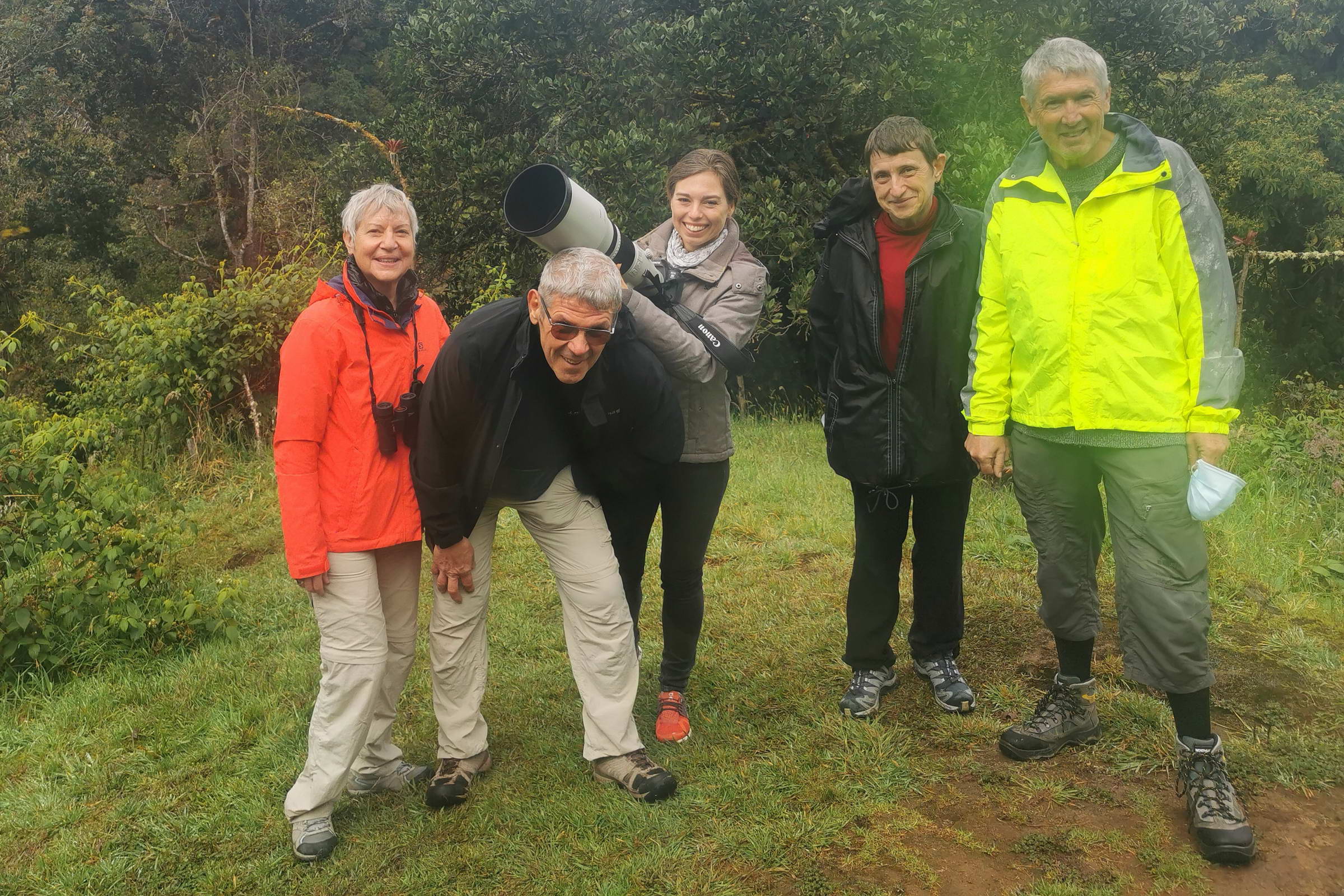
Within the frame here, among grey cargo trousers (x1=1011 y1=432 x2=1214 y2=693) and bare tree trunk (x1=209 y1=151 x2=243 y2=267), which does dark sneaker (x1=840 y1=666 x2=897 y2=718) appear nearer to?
grey cargo trousers (x1=1011 y1=432 x2=1214 y2=693)

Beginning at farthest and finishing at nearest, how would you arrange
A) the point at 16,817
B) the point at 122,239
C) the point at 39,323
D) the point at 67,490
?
the point at 122,239 < the point at 39,323 < the point at 67,490 < the point at 16,817

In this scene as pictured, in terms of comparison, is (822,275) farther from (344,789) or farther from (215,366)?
(215,366)

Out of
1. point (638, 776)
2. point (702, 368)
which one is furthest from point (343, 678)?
point (702, 368)

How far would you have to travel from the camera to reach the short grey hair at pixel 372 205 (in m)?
2.92

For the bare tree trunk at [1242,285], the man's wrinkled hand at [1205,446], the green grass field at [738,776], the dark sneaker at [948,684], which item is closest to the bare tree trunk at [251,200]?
the green grass field at [738,776]

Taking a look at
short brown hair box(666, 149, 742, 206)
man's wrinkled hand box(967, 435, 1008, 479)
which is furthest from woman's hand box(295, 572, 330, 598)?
man's wrinkled hand box(967, 435, 1008, 479)

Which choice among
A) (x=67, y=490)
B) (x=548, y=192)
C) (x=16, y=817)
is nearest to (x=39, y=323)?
(x=67, y=490)

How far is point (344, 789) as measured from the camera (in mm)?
3014

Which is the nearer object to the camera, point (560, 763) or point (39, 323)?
point (560, 763)

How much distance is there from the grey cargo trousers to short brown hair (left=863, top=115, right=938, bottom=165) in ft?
3.20

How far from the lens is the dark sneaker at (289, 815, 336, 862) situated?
9.45 ft

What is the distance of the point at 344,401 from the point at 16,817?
6.20 feet

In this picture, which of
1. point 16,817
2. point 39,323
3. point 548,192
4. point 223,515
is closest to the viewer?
point 548,192

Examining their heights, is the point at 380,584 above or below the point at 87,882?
above
